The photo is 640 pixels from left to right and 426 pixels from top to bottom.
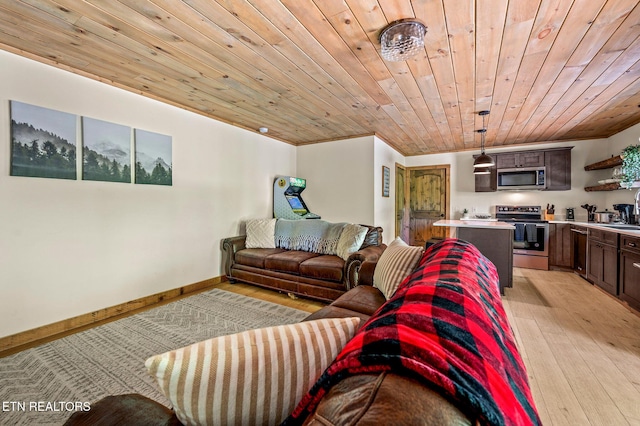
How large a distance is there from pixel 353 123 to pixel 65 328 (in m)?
4.04

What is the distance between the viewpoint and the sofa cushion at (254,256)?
3.62 metres

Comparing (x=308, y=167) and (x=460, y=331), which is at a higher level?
(x=308, y=167)

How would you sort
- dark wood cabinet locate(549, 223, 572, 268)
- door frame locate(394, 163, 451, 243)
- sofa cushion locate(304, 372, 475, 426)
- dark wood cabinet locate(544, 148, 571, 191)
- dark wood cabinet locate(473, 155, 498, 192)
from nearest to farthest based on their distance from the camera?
1. sofa cushion locate(304, 372, 475, 426)
2. dark wood cabinet locate(549, 223, 572, 268)
3. dark wood cabinet locate(544, 148, 571, 191)
4. dark wood cabinet locate(473, 155, 498, 192)
5. door frame locate(394, 163, 451, 243)

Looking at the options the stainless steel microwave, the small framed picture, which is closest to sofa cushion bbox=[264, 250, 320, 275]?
the small framed picture

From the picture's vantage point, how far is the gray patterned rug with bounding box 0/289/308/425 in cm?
161

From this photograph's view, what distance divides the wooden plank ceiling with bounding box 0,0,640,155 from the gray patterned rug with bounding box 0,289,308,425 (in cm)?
240

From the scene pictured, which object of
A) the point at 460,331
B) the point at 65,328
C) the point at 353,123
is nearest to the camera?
the point at 460,331

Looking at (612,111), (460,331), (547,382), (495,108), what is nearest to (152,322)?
(460,331)

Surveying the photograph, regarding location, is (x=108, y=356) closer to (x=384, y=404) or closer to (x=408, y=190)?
(x=384, y=404)

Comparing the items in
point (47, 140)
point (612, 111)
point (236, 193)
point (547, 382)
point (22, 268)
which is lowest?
point (547, 382)

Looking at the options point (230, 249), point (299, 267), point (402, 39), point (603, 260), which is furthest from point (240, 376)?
point (603, 260)

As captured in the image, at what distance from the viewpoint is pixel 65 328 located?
2.49 meters

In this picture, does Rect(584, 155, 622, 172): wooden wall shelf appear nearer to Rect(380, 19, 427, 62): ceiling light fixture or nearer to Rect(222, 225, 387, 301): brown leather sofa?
Rect(222, 225, 387, 301): brown leather sofa

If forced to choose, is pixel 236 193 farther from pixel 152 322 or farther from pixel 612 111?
pixel 612 111
